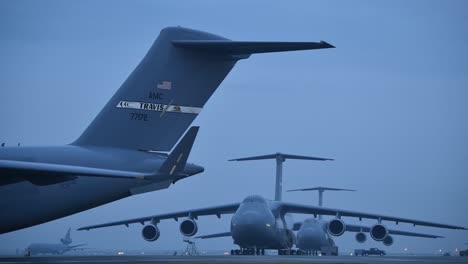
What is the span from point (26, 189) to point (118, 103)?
7.78ft

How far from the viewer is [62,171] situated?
11.0m

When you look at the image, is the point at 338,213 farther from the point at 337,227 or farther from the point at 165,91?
the point at 165,91

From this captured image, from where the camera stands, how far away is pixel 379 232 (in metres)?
33.8

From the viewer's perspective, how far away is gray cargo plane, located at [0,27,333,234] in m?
12.3

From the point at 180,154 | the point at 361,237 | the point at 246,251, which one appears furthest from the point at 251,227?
the point at 180,154

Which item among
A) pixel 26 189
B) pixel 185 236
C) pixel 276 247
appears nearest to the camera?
pixel 26 189

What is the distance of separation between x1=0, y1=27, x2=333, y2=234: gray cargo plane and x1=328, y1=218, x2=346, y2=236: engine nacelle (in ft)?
75.3

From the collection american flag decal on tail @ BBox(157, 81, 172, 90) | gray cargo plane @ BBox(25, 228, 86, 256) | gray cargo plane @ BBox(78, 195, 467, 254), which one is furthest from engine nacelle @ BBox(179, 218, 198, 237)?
gray cargo plane @ BBox(25, 228, 86, 256)

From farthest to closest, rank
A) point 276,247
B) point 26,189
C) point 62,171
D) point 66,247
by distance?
1. point 66,247
2. point 276,247
3. point 26,189
4. point 62,171

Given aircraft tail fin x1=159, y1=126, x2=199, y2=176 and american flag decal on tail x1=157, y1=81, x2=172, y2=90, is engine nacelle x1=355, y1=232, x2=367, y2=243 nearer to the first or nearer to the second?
american flag decal on tail x1=157, y1=81, x2=172, y2=90

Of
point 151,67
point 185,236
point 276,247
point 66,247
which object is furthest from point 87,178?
point 66,247

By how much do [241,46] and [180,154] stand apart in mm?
2663

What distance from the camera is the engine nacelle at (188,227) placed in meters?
33.8

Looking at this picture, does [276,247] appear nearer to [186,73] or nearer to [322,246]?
[322,246]
